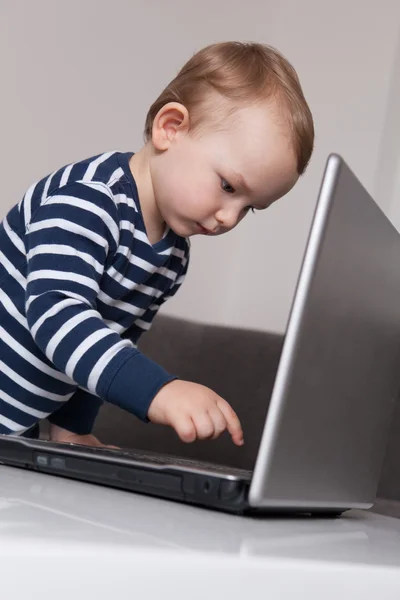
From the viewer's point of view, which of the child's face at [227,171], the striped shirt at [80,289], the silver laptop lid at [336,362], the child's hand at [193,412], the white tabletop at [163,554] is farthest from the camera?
the child's face at [227,171]

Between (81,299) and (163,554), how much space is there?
20.4 inches

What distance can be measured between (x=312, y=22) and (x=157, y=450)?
1.24 meters

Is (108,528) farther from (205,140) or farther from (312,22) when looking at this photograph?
(312,22)

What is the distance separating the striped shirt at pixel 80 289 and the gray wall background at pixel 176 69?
76 cm

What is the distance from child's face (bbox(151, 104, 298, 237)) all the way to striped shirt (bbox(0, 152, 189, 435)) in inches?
2.4

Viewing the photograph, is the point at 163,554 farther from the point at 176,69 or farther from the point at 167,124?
the point at 176,69

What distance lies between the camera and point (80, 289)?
33.7 inches

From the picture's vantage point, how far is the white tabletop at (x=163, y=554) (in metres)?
0.32

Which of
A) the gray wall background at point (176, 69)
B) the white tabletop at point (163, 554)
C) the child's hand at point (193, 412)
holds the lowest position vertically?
the white tabletop at point (163, 554)

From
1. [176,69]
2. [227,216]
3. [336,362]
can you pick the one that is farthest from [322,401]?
[176,69]

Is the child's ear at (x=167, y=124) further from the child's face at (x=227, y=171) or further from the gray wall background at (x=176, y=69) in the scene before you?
the gray wall background at (x=176, y=69)

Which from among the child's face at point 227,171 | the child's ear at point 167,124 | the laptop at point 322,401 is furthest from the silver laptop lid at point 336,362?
the child's ear at point 167,124

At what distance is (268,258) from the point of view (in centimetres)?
210

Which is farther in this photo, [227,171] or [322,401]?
[227,171]
